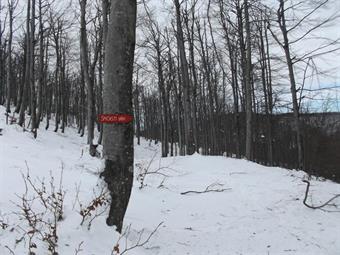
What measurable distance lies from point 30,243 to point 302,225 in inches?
167

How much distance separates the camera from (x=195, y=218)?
6309mm

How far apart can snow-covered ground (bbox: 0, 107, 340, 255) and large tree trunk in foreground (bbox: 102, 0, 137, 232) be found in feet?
0.75

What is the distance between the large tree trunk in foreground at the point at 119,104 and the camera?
452 cm

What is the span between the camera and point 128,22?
183 inches

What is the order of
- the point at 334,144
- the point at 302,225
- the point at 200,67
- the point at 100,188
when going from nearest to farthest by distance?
1. the point at 100,188
2. the point at 302,225
3. the point at 200,67
4. the point at 334,144

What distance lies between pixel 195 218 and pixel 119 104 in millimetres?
2794

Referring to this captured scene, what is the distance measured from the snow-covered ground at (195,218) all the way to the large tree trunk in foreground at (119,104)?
0.23 metres

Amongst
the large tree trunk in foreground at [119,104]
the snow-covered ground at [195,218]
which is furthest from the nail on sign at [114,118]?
the snow-covered ground at [195,218]

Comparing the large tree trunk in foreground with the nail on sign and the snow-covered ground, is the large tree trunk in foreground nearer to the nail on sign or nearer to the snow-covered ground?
the nail on sign

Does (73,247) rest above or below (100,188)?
below

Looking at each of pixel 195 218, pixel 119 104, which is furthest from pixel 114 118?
pixel 195 218

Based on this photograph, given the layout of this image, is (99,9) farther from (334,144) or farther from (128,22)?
(334,144)

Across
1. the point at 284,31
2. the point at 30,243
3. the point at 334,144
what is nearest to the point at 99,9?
the point at 284,31

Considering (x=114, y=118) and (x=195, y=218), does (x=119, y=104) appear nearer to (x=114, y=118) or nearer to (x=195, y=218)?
(x=114, y=118)
